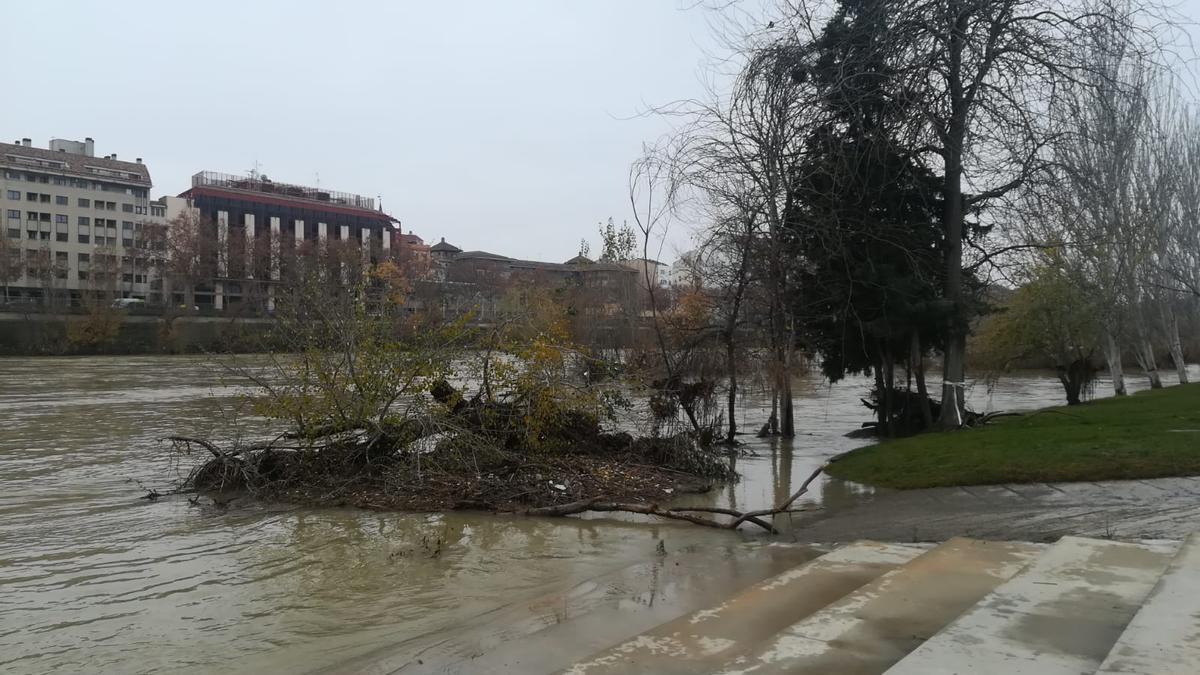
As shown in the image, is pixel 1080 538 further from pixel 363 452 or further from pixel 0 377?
pixel 0 377

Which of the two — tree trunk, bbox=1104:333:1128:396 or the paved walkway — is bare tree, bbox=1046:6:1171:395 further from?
the paved walkway

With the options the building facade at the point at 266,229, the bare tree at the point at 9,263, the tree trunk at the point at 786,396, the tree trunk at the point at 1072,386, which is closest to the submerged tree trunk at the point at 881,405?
the tree trunk at the point at 786,396

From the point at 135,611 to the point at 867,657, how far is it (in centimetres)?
687

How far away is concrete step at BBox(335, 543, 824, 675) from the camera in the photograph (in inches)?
237

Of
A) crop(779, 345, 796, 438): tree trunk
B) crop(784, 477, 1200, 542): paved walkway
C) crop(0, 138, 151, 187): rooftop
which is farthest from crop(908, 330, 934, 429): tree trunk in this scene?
crop(0, 138, 151, 187): rooftop

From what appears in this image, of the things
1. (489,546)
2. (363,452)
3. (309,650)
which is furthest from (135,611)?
(363,452)

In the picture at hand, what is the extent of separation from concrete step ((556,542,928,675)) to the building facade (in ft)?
265

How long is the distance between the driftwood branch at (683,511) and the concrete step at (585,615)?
67 cm

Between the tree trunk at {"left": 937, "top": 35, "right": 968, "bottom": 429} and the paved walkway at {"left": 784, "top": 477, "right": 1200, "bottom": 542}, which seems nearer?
the paved walkway at {"left": 784, "top": 477, "right": 1200, "bottom": 542}

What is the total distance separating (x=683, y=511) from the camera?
10898mm

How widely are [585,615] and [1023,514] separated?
5448 mm

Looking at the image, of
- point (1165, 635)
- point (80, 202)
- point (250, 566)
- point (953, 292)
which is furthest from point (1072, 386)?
point (80, 202)

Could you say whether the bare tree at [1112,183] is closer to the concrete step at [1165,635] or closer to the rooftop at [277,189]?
the concrete step at [1165,635]

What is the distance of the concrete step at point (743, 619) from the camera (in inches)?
203
